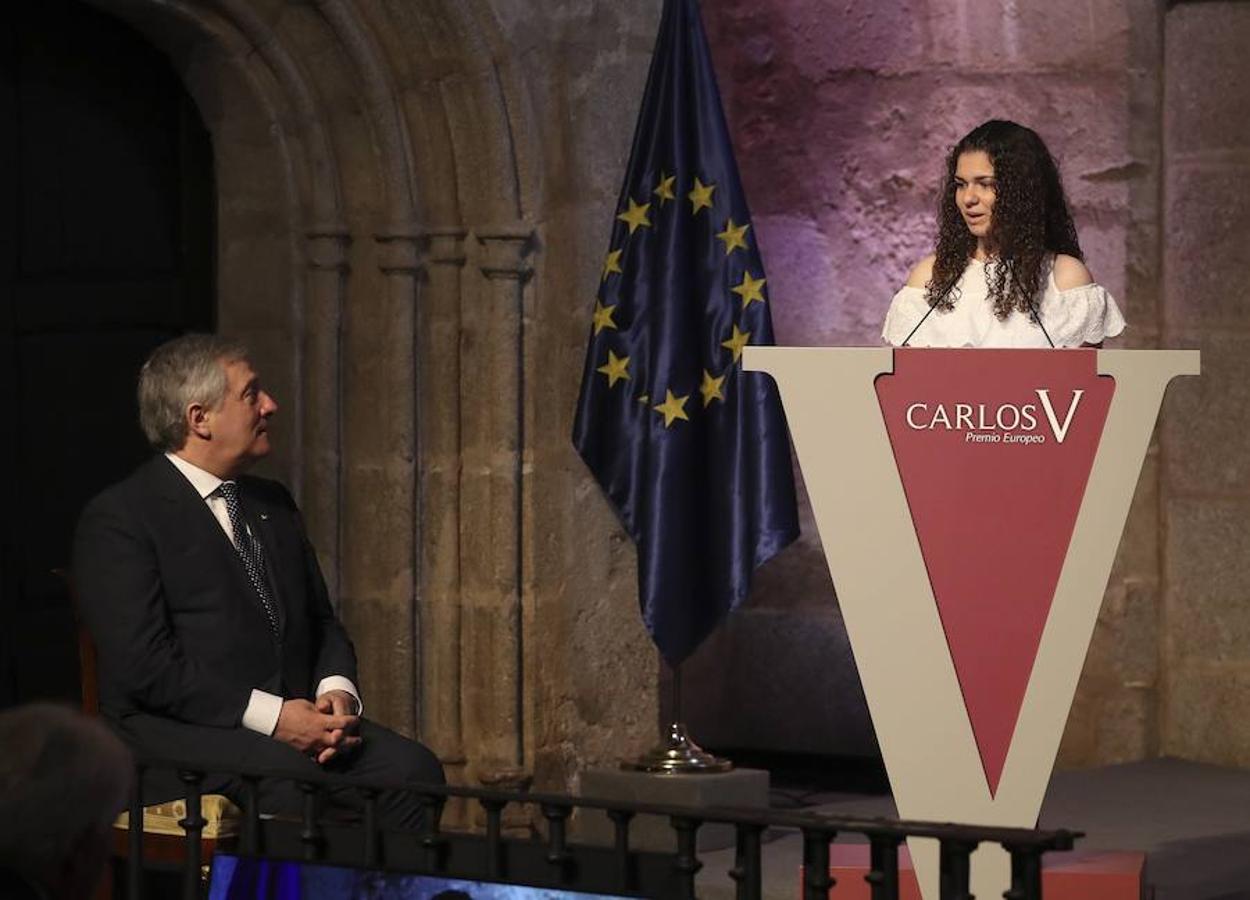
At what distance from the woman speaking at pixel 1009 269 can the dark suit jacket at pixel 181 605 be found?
1293 mm

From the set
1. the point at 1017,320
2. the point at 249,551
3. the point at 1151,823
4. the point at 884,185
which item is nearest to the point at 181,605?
the point at 249,551

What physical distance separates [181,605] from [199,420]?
0.35 m

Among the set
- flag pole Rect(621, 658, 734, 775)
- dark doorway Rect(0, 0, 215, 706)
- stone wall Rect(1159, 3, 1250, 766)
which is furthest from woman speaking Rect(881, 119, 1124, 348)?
stone wall Rect(1159, 3, 1250, 766)

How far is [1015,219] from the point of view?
14.1 ft

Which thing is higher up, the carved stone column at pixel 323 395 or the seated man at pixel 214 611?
the carved stone column at pixel 323 395

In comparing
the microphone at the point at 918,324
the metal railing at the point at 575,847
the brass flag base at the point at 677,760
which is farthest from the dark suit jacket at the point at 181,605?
the brass flag base at the point at 677,760

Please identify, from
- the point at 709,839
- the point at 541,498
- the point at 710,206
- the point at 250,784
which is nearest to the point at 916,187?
the point at 710,206

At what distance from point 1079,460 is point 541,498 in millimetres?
2416

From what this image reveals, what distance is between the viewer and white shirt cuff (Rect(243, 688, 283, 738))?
4.46m

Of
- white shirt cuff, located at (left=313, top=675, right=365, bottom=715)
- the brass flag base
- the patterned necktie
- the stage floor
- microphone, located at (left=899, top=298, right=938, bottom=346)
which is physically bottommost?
the stage floor

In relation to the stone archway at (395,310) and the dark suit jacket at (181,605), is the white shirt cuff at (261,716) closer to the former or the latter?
the dark suit jacket at (181,605)

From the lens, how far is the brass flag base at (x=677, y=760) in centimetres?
602

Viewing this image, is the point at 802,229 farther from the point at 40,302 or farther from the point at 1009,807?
the point at 1009,807

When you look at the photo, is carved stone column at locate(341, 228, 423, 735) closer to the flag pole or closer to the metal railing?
the flag pole
